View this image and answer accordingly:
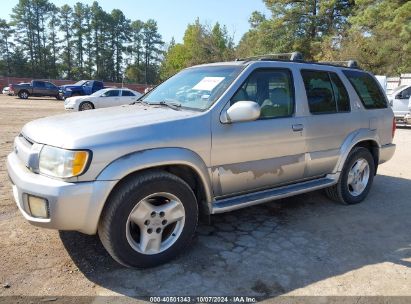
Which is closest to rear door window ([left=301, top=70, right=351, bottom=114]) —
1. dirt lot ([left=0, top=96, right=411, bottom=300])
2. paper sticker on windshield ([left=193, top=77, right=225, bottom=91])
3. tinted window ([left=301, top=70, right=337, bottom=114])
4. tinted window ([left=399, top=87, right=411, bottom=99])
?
tinted window ([left=301, top=70, right=337, bottom=114])

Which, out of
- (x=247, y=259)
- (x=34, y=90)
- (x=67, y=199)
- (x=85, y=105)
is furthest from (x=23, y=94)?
(x=247, y=259)

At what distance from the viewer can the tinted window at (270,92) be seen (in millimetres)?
3979

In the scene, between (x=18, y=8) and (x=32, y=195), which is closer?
(x=32, y=195)

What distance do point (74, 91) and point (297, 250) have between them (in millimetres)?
29389

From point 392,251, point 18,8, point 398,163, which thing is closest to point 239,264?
point 392,251

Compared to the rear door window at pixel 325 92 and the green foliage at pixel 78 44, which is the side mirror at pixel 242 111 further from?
the green foliage at pixel 78 44

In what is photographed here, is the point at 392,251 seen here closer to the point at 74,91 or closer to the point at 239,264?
the point at 239,264

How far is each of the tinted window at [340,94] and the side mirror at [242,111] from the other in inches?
71.7

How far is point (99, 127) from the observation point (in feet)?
10.6

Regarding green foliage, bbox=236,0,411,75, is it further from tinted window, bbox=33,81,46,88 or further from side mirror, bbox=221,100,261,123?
side mirror, bbox=221,100,261,123

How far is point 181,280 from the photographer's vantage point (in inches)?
126

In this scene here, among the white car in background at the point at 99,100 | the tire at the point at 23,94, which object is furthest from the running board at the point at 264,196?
the tire at the point at 23,94

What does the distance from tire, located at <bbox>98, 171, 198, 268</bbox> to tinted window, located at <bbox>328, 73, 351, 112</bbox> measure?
8.29 ft

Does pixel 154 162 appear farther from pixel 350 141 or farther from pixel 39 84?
pixel 39 84
